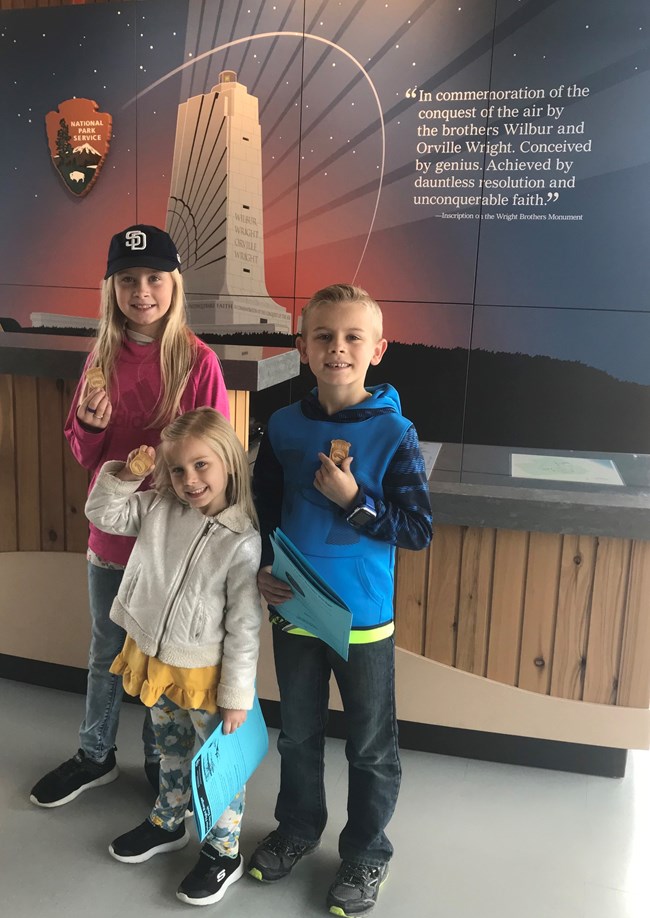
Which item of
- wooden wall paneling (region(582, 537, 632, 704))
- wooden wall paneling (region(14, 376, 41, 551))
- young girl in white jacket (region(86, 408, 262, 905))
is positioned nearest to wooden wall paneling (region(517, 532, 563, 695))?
wooden wall paneling (region(582, 537, 632, 704))

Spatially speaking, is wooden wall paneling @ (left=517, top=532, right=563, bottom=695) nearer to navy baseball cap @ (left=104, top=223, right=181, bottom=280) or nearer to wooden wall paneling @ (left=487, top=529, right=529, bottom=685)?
wooden wall paneling @ (left=487, top=529, right=529, bottom=685)

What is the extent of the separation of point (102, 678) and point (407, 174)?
278 cm

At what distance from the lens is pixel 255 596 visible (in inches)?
62.4

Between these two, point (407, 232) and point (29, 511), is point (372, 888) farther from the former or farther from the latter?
point (407, 232)

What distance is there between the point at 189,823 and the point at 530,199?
2.99 meters

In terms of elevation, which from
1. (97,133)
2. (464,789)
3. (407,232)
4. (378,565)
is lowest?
(464,789)

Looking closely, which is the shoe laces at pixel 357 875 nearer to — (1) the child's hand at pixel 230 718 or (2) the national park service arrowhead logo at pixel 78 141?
(1) the child's hand at pixel 230 718

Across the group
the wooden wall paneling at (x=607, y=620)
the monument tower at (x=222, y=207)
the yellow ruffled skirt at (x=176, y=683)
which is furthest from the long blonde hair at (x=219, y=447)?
the monument tower at (x=222, y=207)

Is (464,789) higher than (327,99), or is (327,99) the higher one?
(327,99)

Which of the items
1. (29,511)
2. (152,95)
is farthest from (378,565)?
(152,95)

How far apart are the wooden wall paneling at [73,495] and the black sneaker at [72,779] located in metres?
0.68

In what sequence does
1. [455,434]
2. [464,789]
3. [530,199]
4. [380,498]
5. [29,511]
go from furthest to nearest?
[455,434] → [530,199] → [29,511] → [464,789] → [380,498]

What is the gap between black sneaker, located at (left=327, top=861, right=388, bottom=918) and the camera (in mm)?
1677

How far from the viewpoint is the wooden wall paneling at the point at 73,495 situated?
2430mm
